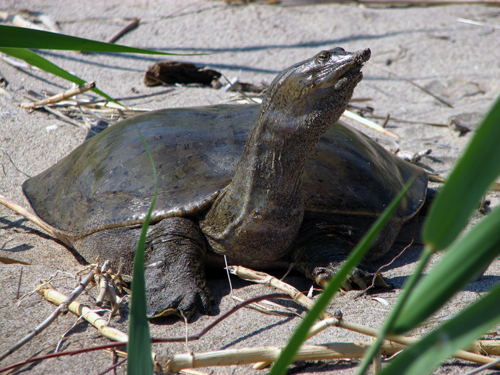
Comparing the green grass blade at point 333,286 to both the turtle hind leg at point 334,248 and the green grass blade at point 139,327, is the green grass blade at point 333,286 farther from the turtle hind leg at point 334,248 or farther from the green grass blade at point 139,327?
the turtle hind leg at point 334,248

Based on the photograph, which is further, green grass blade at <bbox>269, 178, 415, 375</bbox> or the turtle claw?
the turtle claw

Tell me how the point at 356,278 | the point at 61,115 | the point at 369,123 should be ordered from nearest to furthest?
1. the point at 356,278
2. the point at 61,115
3. the point at 369,123

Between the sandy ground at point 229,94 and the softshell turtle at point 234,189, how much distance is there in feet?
0.56

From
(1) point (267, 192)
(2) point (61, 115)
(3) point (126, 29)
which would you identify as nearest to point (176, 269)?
(1) point (267, 192)

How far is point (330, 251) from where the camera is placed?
195 centimetres

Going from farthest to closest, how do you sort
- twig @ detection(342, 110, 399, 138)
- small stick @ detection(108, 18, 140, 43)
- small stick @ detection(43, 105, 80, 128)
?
1. small stick @ detection(108, 18, 140, 43)
2. twig @ detection(342, 110, 399, 138)
3. small stick @ detection(43, 105, 80, 128)

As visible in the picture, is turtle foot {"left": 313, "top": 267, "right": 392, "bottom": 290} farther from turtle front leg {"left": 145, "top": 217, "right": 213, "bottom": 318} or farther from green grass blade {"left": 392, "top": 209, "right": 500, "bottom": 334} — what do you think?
green grass blade {"left": 392, "top": 209, "right": 500, "bottom": 334}

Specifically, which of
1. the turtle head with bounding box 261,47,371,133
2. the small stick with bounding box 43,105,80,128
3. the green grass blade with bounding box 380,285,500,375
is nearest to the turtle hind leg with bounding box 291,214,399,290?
the turtle head with bounding box 261,47,371,133

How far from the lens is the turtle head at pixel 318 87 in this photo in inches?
57.6

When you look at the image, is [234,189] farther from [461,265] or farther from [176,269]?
[461,265]

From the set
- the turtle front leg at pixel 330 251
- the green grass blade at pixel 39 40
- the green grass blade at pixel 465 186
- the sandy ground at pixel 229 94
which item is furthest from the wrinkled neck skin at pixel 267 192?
the green grass blade at pixel 465 186

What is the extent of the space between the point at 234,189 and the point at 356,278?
650 mm

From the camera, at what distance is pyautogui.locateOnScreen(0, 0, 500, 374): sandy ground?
5.26 feet

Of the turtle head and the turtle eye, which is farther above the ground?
the turtle eye
